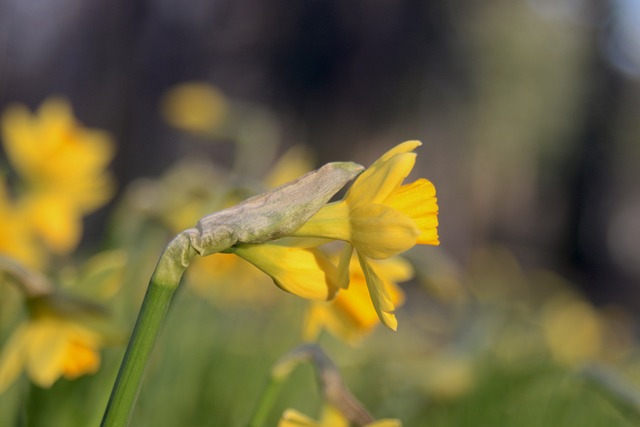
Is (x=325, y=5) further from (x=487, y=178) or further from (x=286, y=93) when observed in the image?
(x=487, y=178)

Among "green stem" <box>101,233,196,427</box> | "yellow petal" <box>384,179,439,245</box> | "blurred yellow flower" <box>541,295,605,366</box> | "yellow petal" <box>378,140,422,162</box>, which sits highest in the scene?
"blurred yellow flower" <box>541,295,605,366</box>

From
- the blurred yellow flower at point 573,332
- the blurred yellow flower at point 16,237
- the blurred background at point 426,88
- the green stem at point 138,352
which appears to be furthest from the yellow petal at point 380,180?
the blurred background at point 426,88

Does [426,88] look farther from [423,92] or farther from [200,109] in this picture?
[200,109]

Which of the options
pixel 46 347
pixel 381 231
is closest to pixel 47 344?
pixel 46 347

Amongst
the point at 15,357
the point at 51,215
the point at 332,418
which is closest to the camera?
the point at 332,418

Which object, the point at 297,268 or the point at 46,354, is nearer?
the point at 297,268

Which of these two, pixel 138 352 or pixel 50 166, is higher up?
pixel 50 166

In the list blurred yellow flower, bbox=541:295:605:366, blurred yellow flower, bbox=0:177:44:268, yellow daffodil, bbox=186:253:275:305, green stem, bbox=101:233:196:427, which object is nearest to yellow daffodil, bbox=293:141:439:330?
green stem, bbox=101:233:196:427

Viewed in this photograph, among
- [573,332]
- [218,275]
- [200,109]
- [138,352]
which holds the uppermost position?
[573,332]

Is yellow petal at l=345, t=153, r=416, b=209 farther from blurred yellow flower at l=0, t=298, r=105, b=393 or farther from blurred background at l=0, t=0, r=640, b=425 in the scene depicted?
blurred background at l=0, t=0, r=640, b=425
